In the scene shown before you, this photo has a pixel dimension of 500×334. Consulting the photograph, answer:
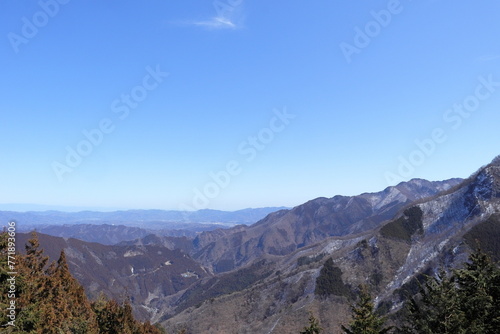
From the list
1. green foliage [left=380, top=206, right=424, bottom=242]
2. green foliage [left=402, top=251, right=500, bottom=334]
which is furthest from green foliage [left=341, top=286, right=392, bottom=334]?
green foliage [left=380, top=206, right=424, bottom=242]

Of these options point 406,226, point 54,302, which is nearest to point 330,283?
point 406,226

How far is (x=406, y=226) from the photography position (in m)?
150

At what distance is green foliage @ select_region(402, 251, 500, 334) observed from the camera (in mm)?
19094

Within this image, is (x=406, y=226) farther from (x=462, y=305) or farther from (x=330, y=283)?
(x=462, y=305)

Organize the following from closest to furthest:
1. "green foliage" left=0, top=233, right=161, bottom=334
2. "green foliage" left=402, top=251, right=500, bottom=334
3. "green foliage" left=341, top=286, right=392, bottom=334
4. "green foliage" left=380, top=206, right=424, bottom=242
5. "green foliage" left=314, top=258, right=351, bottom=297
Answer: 1. "green foliage" left=402, top=251, right=500, bottom=334
2. "green foliage" left=341, top=286, right=392, bottom=334
3. "green foliage" left=0, top=233, right=161, bottom=334
4. "green foliage" left=314, top=258, right=351, bottom=297
5. "green foliage" left=380, top=206, right=424, bottom=242

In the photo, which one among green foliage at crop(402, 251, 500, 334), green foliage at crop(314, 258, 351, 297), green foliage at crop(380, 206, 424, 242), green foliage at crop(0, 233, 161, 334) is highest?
green foliage at crop(0, 233, 161, 334)

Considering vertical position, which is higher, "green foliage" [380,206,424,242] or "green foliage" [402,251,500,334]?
"green foliage" [402,251,500,334]

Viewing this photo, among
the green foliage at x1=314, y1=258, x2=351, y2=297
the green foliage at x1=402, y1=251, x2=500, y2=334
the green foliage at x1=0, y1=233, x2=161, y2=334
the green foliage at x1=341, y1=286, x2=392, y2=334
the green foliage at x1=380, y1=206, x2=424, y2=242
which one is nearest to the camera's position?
the green foliage at x1=402, y1=251, x2=500, y2=334

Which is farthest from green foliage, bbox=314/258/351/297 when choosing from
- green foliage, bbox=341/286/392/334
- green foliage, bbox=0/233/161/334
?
green foliage, bbox=341/286/392/334

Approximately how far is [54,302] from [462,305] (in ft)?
133

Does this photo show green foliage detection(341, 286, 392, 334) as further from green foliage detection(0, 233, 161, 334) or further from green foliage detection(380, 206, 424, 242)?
green foliage detection(380, 206, 424, 242)

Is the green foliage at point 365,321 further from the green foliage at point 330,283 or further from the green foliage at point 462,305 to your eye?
the green foliage at point 330,283

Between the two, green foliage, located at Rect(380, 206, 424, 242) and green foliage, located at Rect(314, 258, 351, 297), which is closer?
green foliage, located at Rect(314, 258, 351, 297)

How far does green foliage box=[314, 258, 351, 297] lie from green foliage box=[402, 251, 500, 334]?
10154 cm
